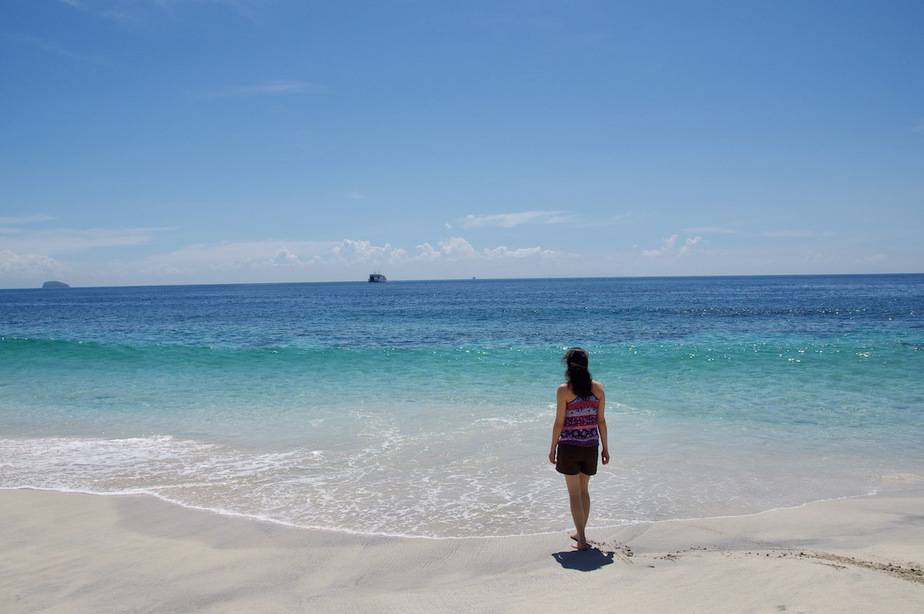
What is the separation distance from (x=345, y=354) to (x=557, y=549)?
1709 centimetres

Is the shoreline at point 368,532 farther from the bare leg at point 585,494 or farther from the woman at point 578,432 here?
the woman at point 578,432

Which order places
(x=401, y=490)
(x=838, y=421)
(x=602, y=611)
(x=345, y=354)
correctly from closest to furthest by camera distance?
(x=602, y=611), (x=401, y=490), (x=838, y=421), (x=345, y=354)

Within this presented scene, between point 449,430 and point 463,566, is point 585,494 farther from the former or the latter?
point 449,430

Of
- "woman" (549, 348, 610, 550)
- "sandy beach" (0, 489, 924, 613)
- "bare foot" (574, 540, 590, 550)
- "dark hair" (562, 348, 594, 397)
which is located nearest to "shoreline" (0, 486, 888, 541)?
"sandy beach" (0, 489, 924, 613)

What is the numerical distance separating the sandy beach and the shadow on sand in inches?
0.7

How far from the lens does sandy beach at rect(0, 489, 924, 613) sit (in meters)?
4.59

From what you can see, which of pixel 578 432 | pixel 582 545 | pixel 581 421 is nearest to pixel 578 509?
pixel 582 545

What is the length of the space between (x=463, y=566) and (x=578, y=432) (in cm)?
158

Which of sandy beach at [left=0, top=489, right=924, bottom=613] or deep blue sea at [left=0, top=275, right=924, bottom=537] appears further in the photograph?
deep blue sea at [left=0, top=275, right=924, bottom=537]

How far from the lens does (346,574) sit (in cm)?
524

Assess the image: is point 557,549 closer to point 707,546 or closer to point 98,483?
point 707,546

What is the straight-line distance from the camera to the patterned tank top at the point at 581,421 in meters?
5.66

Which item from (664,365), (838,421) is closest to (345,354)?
(664,365)

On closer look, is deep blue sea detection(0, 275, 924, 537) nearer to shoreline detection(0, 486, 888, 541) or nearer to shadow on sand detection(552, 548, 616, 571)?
shoreline detection(0, 486, 888, 541)
